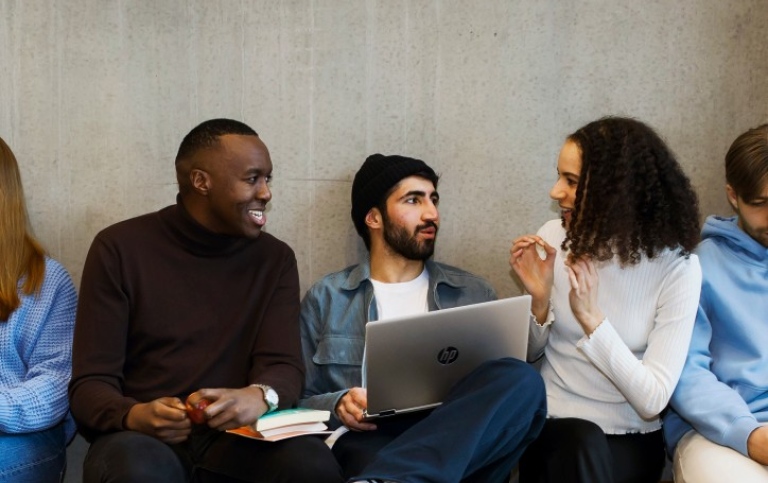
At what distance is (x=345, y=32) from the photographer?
9.91ft

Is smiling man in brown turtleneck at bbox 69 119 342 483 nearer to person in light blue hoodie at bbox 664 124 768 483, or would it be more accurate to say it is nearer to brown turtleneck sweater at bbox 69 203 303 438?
brown turtleneck sweater at bbox 69 203 303 438

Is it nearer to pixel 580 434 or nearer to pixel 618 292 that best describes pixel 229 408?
pixel 580 434

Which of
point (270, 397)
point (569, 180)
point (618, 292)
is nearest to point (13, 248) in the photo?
point (270, 397)

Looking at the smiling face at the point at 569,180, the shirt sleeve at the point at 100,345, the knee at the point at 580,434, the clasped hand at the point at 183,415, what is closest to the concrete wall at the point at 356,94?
the smiling face at the point at 569,180

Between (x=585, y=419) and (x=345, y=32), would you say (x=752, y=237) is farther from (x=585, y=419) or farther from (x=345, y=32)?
(x=345, y=32)

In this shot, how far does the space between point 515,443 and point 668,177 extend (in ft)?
2.80

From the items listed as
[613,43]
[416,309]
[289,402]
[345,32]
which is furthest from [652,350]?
[345,32]

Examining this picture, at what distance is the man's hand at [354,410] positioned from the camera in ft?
7.68

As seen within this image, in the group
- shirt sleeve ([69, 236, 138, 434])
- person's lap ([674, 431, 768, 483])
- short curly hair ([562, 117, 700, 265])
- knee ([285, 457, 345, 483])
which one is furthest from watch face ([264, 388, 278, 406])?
person's lap ([674, 431, 768, 483])

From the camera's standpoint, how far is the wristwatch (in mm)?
2223

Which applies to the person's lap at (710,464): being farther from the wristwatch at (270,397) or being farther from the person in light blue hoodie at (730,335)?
the wristwatch at (270,397)

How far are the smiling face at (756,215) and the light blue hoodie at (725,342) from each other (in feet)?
0.07

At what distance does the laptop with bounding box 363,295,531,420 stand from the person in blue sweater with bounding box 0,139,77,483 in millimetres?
860

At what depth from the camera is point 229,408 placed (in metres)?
2.10
